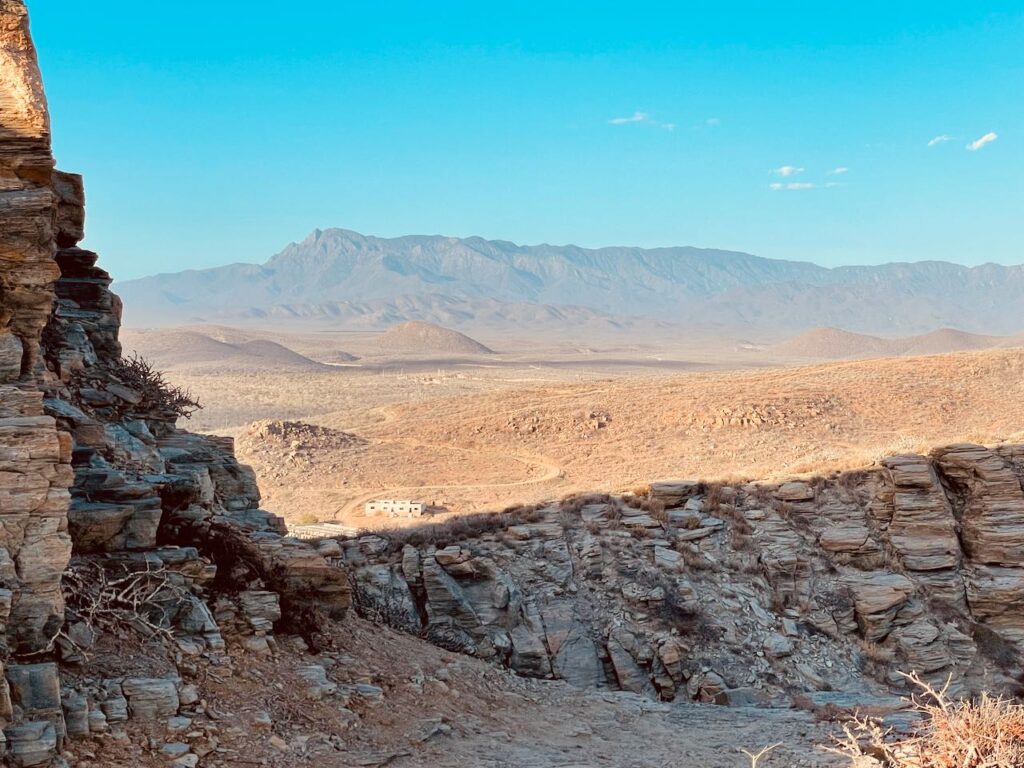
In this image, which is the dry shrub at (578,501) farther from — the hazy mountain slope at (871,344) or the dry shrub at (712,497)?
the hazy mountain slope at (871,344)

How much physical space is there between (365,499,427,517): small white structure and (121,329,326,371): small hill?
65568 millimetres

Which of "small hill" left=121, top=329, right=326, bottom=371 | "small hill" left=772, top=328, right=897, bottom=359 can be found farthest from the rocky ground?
"small hill" left=772, top=328, right=897, bottom=359

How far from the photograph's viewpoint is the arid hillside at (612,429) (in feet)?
98.9

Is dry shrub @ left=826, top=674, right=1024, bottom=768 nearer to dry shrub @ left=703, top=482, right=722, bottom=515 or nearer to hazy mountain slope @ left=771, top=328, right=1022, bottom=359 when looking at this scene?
dry shrub @ left=703, top=482, right=722, bottom=515

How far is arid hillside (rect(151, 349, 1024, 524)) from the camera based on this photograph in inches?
1187

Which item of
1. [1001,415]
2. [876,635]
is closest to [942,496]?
[876,635]

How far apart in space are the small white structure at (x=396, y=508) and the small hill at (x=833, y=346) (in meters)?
125

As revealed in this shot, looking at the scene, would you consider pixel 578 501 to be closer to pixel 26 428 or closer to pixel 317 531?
pixel 317 531

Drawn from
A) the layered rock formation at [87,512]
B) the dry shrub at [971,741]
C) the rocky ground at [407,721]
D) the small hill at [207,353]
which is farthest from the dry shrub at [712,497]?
the small hill at [207,353]

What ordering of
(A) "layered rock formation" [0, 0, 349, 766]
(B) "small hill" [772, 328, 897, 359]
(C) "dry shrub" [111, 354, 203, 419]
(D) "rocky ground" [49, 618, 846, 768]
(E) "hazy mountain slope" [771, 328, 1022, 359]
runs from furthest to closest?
(B) "small hill" [772, 328, 897, 359], (E) "hazy mountain slope" [771, 328, 1022, 359], (C) "dry shrub" [111, 354, 203, 419], (D) "rocky ground" [49, 618, 846, 768], (A) "layered rock formation" [0, 0, 349, 766]

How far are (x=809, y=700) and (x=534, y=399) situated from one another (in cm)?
3356

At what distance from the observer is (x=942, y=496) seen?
17.7 meters

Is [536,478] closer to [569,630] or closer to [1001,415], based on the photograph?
[569,630]

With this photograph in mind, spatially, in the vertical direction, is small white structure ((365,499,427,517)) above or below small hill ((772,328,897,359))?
below
